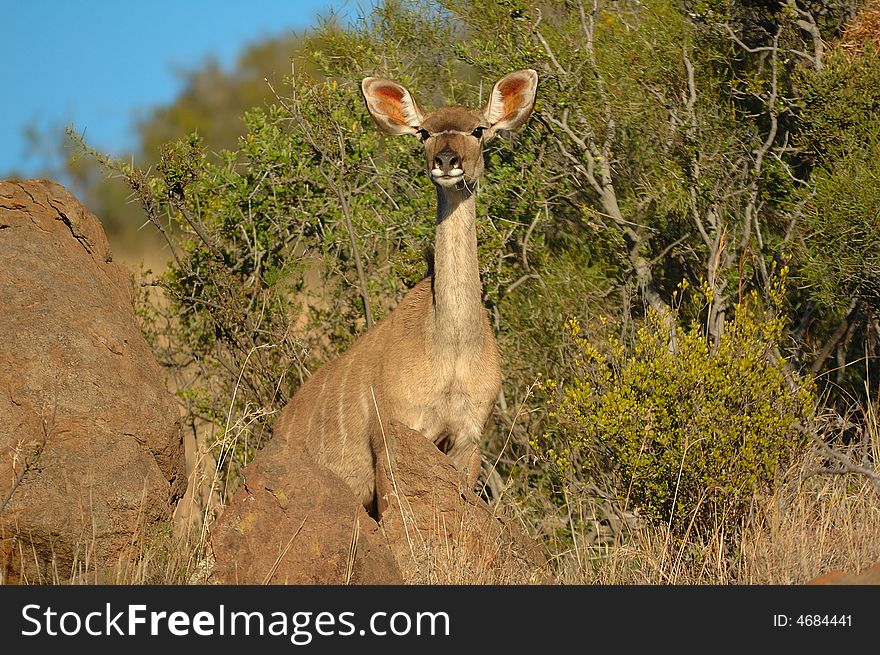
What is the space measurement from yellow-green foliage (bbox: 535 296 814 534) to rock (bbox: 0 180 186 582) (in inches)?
93.8

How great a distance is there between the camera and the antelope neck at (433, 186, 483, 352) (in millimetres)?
7016

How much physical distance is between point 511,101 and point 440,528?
2.71 metres

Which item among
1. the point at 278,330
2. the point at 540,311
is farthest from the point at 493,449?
the point at 278,330

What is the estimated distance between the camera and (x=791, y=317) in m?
9.10

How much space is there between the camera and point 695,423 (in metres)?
6.70

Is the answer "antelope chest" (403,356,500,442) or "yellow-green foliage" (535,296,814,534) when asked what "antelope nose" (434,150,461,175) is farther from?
"yellow-green foliage" (535,296,814,534)

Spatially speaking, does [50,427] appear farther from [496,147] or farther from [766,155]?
[766,155]

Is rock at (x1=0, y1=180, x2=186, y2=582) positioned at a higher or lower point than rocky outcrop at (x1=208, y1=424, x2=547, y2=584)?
higher

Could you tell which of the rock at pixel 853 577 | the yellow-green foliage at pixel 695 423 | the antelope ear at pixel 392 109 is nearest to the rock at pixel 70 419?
the antelope ear at pixel 392 109

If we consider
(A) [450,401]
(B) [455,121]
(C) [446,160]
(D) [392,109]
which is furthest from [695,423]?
(D) [392,109]

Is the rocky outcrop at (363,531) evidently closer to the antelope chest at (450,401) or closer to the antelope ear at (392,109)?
the antelope chest at (450,401)

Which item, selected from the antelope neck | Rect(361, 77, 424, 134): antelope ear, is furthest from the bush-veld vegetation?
Rect(361, 77, 424, 134): antelope ear

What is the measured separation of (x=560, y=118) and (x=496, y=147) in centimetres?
71

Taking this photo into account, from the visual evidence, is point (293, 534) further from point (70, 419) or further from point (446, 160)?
point (446, 160)
